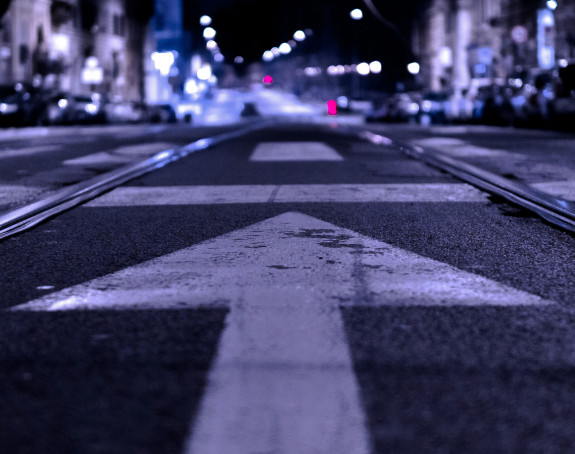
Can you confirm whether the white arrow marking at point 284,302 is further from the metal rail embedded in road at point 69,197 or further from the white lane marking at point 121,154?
the white lane marking at point 121,154

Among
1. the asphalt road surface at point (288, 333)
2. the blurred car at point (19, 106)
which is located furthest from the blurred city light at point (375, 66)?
the asphalt road surface at point (288, 333)

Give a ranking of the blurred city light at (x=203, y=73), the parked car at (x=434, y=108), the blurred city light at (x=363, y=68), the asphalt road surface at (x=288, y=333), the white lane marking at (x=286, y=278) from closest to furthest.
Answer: the asphalt road surface at (x=288, y=333)
the white lane marking at (x=286, y=278)
the parked car at (x=434, y=108)
the blurred city light at (x=363, y=68)
the blurred city light at (x=203, y=73)

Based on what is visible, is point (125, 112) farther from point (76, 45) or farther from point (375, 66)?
point (375, 66)

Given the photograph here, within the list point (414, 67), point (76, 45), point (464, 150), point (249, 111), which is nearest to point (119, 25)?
point (249, 111)

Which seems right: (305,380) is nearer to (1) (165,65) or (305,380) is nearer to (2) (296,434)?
(2) (296,434)

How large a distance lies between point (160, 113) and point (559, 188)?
139ft

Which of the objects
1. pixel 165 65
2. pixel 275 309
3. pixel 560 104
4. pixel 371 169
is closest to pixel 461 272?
pixel 275 309

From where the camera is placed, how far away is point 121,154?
14.1 metres

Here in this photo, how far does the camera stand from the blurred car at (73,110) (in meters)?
37.5

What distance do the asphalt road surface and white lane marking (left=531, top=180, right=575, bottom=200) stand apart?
1354 millimetres

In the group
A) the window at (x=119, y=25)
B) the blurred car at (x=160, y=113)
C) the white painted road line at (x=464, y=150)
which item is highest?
the window at (x=119, y=25)

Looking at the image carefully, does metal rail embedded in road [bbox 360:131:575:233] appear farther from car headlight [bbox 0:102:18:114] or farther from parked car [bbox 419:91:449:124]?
parked car [bbox 419:91:449:124]

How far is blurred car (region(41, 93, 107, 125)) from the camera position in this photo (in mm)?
37472

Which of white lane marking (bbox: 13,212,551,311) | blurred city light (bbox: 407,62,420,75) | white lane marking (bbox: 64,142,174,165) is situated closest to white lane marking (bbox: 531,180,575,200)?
white lane marking (bbox: 13,212,551,311)
